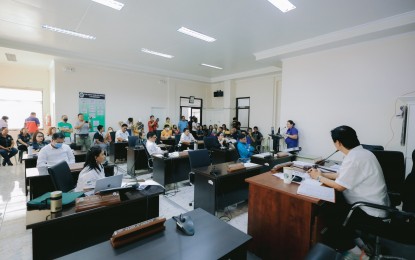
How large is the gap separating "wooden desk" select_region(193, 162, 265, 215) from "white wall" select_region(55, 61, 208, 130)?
253 inches

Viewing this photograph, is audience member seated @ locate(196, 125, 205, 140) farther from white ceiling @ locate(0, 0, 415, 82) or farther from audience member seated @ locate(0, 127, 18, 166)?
audience member seated @ locate(0, 127, 18, 166)

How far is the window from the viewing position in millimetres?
7855

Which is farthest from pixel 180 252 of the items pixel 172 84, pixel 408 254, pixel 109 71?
pixel 172 84

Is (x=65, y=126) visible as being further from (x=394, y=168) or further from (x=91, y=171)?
(x=394, y=168)

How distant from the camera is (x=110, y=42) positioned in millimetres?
5730

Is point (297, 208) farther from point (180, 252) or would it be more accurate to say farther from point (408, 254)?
point (180, 252)

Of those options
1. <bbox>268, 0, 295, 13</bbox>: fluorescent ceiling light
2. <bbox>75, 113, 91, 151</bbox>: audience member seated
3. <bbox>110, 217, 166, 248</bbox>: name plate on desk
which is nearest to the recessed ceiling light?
<bbox>75, 113, 91, 151</bbox>: audience member seated

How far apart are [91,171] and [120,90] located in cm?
675

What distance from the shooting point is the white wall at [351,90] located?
4.38 meters

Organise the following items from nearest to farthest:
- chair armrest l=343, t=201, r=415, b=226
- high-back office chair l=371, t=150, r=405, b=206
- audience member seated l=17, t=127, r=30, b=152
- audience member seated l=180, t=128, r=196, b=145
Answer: chair armrest l=343, t=201, r=415, b=226 < high-back office chair l=371, t=150, r=405, b=206 < audience member seated l=17, t=127, r=30, b=152 < audience member seated l=180, t=128, r=196, b=145

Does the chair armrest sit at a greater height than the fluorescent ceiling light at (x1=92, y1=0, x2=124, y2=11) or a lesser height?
lesser

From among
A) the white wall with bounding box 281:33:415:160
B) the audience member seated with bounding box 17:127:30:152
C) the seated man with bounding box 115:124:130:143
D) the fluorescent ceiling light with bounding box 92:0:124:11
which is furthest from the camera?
the seated man with bounding box 115:124:130:143

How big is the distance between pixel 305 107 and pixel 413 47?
2423mm

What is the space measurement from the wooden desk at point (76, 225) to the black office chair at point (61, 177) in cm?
59
